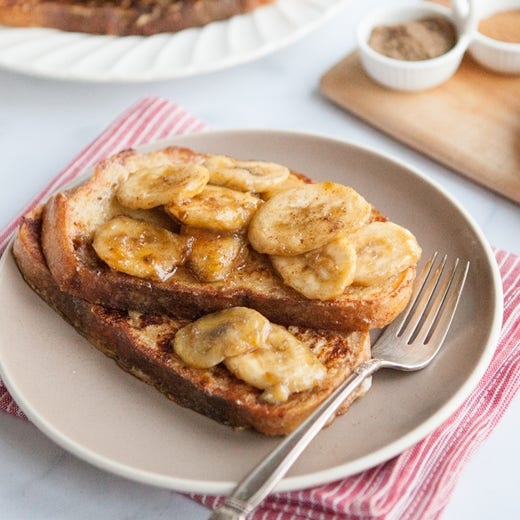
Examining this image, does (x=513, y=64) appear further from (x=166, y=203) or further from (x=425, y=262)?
(x=166, y=203)

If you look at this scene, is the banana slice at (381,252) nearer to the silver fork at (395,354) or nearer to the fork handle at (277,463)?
the silver fork at (395,354)

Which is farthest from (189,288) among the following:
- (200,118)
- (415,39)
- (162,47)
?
(415,39)

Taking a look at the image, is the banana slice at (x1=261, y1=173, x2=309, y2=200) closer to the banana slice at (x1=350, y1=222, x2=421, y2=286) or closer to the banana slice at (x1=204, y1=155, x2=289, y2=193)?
the banana slice at (x1=204, y1=155, x2=289, y2=193)

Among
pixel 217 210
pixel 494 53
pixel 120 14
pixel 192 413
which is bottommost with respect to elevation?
pixel 494 53

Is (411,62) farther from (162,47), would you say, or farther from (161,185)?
(161,185)

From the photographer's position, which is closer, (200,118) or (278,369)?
(278,369)

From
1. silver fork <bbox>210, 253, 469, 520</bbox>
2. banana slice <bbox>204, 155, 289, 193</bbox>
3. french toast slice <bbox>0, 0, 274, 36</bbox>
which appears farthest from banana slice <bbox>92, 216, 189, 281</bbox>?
french toast slice <bbox>0, 0, 274, 36</bbox>
